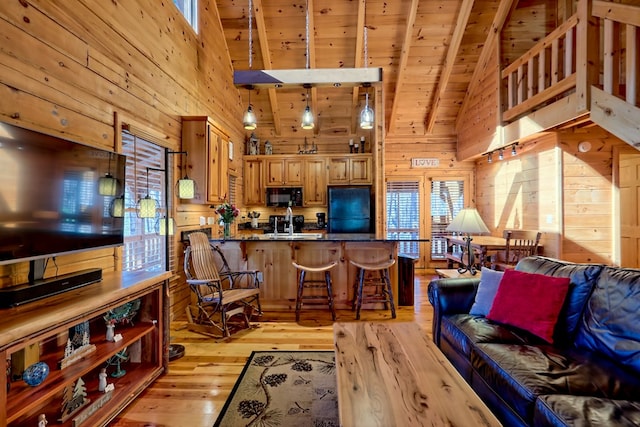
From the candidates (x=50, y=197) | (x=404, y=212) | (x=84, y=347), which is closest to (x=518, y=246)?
(x=404, y=212)

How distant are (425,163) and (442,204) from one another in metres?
0.98

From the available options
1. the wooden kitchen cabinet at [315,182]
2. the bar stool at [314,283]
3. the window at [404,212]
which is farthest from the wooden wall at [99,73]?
the window at [404,212]

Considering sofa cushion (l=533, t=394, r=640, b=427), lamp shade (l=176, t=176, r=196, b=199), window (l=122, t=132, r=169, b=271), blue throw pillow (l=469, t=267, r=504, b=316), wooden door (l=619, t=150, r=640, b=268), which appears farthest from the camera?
wooden door (l=619, t=150, r=640, b=268)

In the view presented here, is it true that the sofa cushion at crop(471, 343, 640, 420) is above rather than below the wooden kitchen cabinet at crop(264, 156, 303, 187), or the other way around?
below

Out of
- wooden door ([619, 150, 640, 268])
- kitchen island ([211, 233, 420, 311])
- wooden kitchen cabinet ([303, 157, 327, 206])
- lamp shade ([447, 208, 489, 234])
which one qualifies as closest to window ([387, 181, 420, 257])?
wooden kitchen cabinet ([303, 157, 327, 206])

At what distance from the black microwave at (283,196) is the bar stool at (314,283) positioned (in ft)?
8.20

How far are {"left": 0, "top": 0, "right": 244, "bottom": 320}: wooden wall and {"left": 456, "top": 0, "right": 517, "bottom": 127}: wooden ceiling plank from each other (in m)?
4.47

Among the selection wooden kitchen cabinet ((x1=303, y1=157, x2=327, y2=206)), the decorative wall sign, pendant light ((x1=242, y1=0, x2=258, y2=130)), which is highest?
pendant light ((x1=242, y1=0, x2=258, y2=130))

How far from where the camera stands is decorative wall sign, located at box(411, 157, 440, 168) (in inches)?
273

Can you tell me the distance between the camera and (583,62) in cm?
337

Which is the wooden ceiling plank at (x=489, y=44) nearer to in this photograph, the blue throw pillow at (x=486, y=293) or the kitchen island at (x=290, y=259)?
the kitchen island at (x=290, y=259)

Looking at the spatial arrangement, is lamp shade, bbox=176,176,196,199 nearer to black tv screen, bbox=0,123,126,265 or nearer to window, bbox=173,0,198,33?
black tv screen, bbox=0,123,126,265

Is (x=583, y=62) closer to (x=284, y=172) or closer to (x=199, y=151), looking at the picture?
(x=199, y=151)

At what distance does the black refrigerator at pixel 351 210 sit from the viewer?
592 cm
